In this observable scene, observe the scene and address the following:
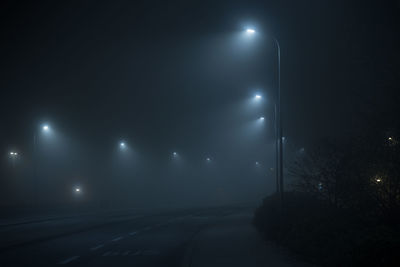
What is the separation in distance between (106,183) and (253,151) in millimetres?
77896

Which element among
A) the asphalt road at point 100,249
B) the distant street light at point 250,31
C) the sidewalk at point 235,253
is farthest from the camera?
the distant street light at point 250,31

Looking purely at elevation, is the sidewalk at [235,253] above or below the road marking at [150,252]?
above

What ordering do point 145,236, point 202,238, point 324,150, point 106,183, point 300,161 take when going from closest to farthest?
point 324,150
point 300,161
point 202,238
point 145,236
point 106,183

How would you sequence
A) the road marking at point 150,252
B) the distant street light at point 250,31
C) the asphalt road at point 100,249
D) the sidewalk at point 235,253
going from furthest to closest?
the distant street light at point 250,31
the road marking at point 150,252
the asphalt road at point 100,249
the sidewalk at point 235,253

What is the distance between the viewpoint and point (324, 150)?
19.1 meters

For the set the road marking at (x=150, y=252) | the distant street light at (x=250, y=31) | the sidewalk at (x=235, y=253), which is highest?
the distant street light at (x=250, y=31)

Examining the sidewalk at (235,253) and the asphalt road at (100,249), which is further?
the asphalt road at (100,249)

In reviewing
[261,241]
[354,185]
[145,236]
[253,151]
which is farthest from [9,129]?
[253,151]

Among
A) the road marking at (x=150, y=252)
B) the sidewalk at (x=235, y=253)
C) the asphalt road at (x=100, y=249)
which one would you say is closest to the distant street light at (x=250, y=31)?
the sidewalk at (x=235, y=253)

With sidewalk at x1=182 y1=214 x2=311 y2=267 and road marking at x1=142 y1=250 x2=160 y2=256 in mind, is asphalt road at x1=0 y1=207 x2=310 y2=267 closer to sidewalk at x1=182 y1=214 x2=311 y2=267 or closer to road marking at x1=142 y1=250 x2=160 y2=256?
road marking at x1=142 y1=250 x2=160 y2=256

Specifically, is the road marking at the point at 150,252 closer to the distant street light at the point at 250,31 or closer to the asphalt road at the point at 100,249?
the asphalt road at the point at 100,249

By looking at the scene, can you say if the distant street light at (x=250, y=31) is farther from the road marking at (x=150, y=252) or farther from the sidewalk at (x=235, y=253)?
the road marking at (x=150, y=252)

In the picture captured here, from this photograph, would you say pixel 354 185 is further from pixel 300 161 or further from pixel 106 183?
pixel 106 183

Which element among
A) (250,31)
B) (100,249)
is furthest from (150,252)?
(250,31)
